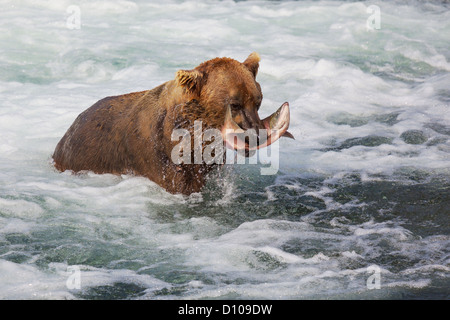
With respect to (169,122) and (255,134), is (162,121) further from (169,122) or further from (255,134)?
(255,134)

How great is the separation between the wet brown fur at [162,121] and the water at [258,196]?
0.15 m

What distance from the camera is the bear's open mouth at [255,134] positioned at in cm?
515

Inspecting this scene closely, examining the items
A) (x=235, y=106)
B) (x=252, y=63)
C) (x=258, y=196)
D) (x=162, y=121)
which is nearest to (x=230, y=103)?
(x=235, y=106)

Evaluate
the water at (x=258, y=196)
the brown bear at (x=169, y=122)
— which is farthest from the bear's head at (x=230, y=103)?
the water at (x=258, y=196)

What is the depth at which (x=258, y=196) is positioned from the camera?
6301 millimetres

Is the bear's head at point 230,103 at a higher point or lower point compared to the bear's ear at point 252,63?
lower

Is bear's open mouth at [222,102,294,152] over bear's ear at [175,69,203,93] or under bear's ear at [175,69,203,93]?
under

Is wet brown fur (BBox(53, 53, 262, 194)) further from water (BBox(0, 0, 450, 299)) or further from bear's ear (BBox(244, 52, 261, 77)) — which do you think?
water (BBox(0, 0, 450, 299))

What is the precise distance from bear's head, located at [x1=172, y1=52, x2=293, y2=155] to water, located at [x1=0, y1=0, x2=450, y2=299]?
76cm

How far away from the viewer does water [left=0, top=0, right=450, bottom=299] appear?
4414 millimetres

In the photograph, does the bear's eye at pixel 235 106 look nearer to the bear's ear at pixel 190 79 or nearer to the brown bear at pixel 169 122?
the brown bear at pixel 169 122

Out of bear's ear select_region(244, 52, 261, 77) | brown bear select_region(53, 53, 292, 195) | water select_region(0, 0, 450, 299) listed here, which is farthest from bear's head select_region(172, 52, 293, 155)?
water select_region(0, 0, 450, 299)

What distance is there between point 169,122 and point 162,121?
111 mm
